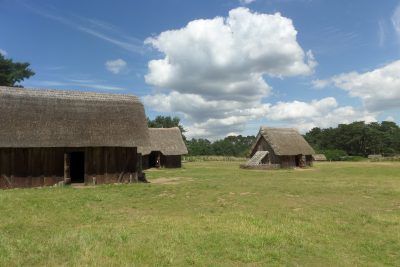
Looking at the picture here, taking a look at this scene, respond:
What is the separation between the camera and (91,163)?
938 inches

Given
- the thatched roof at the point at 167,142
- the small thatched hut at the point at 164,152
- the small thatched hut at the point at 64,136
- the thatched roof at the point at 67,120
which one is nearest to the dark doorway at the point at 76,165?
the small thatched hut at the point at 64,136

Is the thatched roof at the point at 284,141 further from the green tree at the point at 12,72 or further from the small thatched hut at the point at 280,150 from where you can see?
the green tree at the point at 12,72

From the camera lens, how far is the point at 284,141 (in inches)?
1775

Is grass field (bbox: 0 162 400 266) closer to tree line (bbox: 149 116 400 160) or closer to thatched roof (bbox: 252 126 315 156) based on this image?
thatched roof (bbox: 252 126 315 156)

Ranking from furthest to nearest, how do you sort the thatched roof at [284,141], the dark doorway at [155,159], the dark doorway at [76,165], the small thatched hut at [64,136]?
the dark doorway at [155,159] → the thatched roof at [284,141] → the dark doorway at [76,165] → the small thatched hut at [64,136]

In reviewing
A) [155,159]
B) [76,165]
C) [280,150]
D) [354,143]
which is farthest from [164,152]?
[354,143]

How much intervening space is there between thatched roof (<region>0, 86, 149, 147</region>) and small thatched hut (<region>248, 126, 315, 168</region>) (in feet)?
68.2

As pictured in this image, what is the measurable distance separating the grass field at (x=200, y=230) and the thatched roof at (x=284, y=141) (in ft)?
86.5

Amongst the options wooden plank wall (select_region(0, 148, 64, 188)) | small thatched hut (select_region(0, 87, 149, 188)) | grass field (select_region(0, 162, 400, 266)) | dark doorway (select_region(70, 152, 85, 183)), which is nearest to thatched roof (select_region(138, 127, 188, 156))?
dark doorway (select_region(70, 152, 85, 183))

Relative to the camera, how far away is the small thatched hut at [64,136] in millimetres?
21938

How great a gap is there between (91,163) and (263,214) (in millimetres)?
14430

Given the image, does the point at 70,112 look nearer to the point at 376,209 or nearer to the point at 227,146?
the point at 376,209

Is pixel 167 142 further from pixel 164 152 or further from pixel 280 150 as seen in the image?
pixel 280 150

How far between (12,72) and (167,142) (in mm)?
24495
